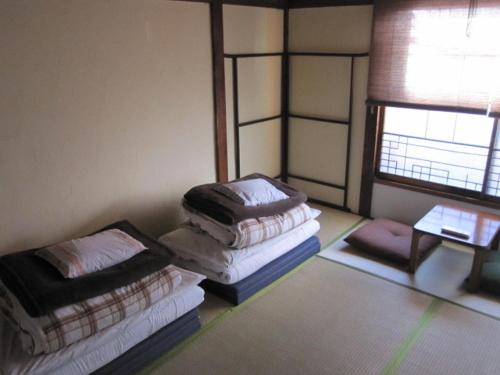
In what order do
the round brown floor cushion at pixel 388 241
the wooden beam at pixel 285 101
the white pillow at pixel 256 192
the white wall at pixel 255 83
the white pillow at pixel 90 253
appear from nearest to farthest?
the white pillow at pixel 90 253 → the white pillow at pixel 256 192 → the round brown floor cushion at pixel 388 241 → the white wall at pixel 255 83 → the wooden beam at pixel 285 101

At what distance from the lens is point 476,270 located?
9.91ft

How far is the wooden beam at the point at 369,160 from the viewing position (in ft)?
13.3

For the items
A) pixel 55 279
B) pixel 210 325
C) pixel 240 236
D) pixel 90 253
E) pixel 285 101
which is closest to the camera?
pixel 55 279

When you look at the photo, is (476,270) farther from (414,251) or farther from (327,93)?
(327,93)

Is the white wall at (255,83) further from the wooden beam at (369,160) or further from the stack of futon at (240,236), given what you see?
the wooden beam at (369,160)

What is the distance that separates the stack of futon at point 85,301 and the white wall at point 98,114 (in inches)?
17.7

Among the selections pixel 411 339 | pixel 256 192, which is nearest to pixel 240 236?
pixel 256 192

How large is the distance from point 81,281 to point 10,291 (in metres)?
0.35

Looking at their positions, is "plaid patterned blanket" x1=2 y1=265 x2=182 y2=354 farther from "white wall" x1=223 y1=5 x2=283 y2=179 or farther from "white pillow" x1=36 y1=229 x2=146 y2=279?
"white wall" x1=223 y1=5 x2=283 y2=179

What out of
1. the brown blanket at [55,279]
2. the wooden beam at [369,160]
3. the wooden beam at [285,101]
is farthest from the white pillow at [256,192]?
the wooden beam at [285,101]

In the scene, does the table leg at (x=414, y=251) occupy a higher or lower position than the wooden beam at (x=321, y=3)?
lower

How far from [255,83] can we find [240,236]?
1798 millimetres

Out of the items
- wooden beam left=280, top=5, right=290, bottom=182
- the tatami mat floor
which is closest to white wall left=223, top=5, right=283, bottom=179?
wooden beam left=280, top=5, right=290, bottom=182

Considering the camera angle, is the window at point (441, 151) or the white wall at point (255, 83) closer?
the window at point (441, 151)
